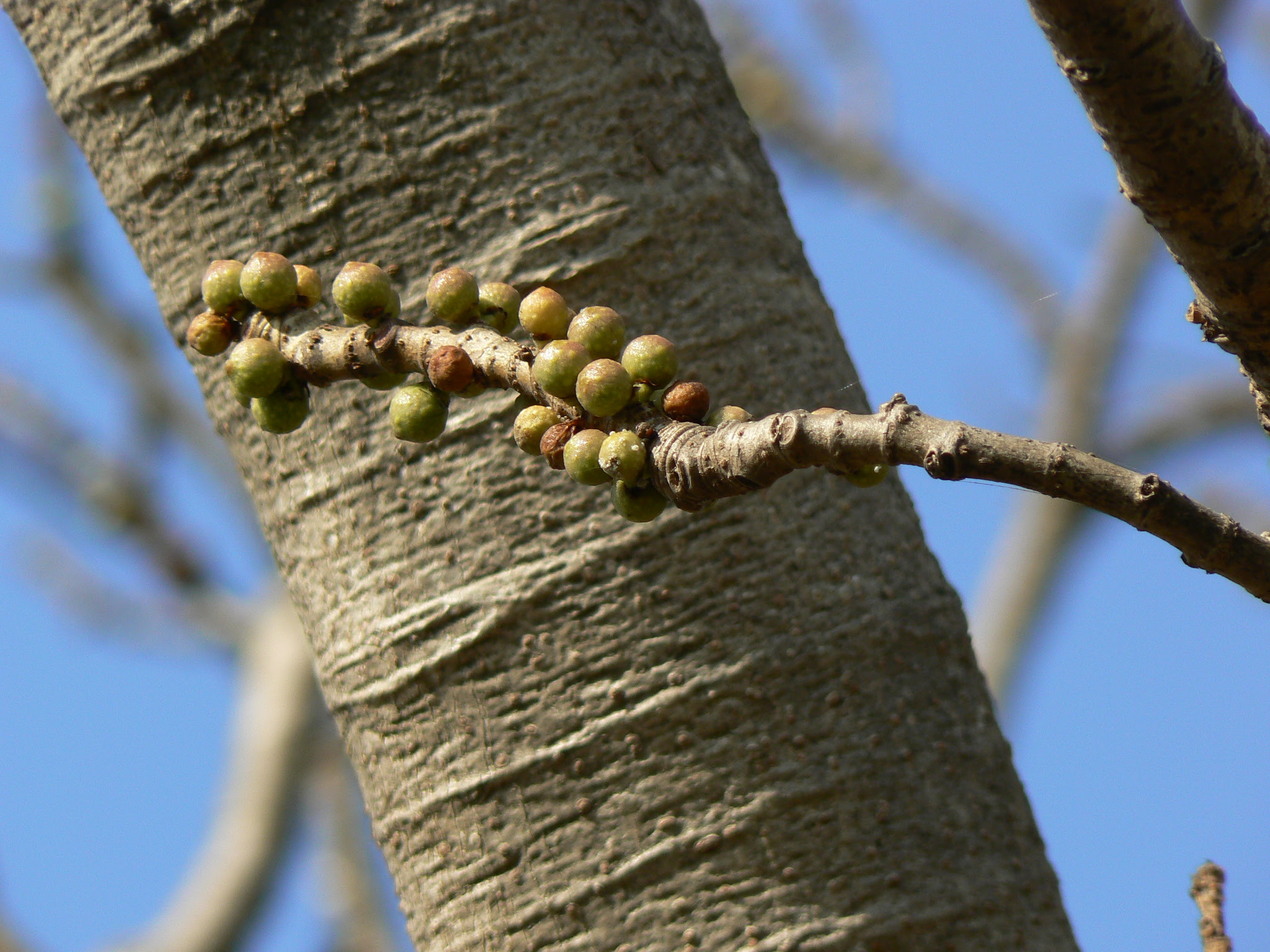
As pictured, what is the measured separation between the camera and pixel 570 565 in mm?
1257

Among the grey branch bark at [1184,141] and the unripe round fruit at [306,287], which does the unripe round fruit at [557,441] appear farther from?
the grey branch bark at [1184,141]

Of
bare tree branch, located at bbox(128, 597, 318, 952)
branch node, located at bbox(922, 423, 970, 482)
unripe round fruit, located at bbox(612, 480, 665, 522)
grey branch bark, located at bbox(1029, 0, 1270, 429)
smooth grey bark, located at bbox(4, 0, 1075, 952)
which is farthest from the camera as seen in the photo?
bare tree branch, located at bbox(128, 597, 318, 952)

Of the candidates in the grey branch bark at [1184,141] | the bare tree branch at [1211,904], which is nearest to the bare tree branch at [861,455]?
the grey branch bark at [1184,141]

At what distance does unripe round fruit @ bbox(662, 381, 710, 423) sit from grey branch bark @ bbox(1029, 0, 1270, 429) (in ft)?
1.04

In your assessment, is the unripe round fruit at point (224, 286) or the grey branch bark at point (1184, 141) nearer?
the grey branch bark at point (1184, 141)

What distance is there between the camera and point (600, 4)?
1.36m

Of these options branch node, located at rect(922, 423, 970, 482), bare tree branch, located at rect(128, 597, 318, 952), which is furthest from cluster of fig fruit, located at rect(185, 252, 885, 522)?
bare tree branch, located at rect(128, 597, 318, 952)

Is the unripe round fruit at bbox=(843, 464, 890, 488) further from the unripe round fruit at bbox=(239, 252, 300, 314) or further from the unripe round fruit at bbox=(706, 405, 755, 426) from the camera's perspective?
the unripe round fruit at bbox=(239, 252, 300, 314)

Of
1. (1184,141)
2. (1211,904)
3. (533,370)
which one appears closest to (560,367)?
(533,370)

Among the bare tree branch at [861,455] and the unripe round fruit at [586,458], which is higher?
the unripe round fruit at [586,458]

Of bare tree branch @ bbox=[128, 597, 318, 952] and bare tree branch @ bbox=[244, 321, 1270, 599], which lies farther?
bare tree branch @ bbox=[128, 597, 318, 952]

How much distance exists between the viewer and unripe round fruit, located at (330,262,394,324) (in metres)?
0.92

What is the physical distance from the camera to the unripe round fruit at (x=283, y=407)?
1002 mm

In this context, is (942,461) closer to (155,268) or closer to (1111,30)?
(1111,30)
